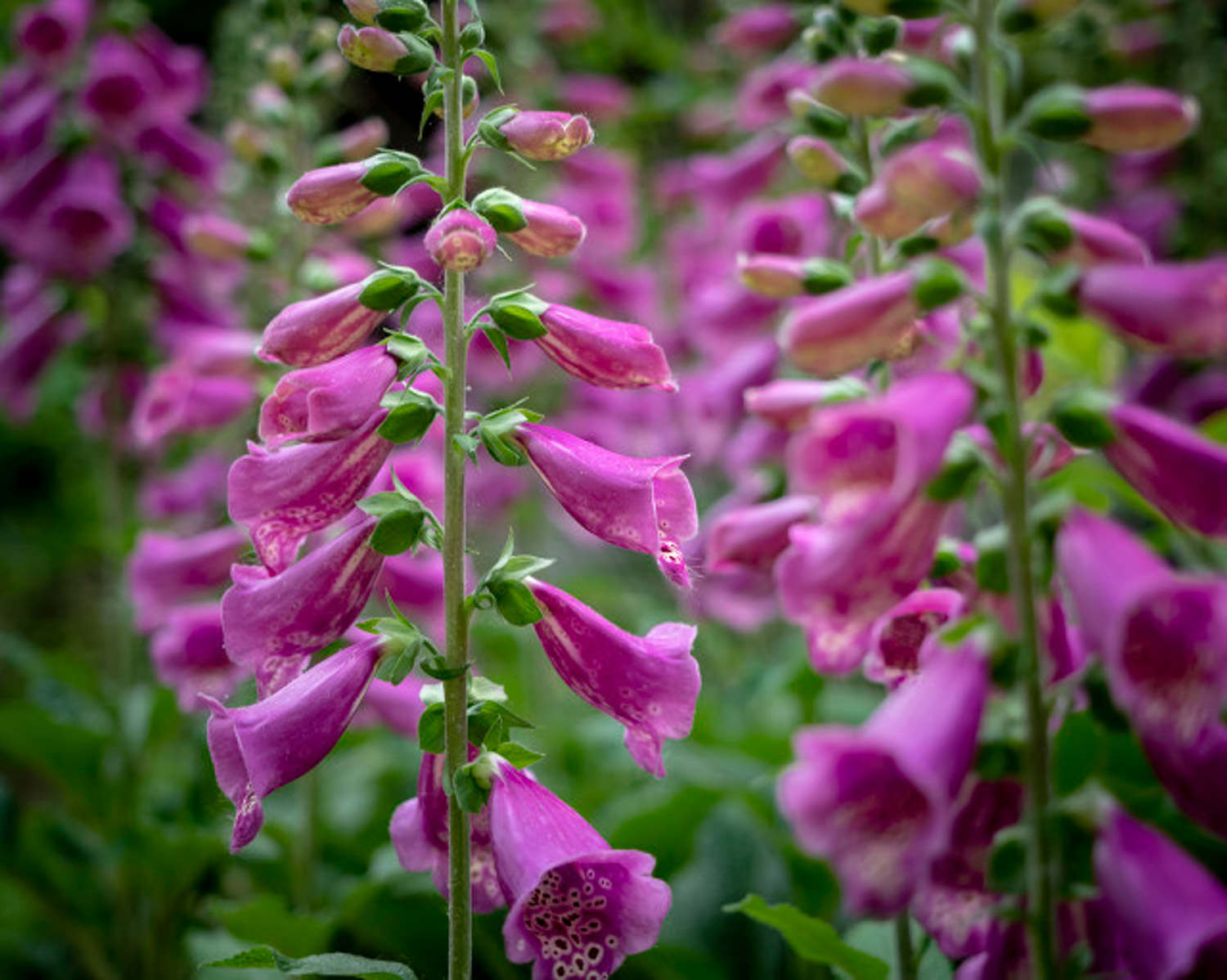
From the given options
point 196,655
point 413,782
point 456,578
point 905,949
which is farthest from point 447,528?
point 413,782

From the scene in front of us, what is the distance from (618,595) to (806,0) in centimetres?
133

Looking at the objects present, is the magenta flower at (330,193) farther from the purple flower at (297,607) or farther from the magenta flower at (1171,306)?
the magenta flower at (1171,306)

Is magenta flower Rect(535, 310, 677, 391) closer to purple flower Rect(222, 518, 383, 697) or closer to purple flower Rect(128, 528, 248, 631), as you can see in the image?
purple flower Rect(222, 518, 383, 697)

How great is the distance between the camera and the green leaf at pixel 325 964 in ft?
2.55

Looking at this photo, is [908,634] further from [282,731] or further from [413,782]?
[413,782]

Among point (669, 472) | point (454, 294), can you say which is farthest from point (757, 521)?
point (454, 294)

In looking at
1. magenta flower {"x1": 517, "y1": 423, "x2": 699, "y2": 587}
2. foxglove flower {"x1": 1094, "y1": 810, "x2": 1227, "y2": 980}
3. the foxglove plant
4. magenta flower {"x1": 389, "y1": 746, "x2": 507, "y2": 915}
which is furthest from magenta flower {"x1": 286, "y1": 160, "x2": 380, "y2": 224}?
foxglove flower {"x1": 1094, "y1": 810, "x2": 1227, "y2": 980}

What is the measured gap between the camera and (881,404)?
0.66m

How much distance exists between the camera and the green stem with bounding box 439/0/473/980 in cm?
85

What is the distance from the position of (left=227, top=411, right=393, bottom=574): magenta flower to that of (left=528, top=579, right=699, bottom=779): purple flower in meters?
0.16

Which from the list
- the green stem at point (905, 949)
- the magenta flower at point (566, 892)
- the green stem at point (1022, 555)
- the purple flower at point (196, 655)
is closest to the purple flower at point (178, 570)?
the purple flower at point (196, 655)

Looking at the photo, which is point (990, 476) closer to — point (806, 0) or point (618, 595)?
point (618, 595)

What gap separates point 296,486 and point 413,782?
1.07 metres

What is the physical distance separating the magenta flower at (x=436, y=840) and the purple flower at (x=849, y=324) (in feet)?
1.36
